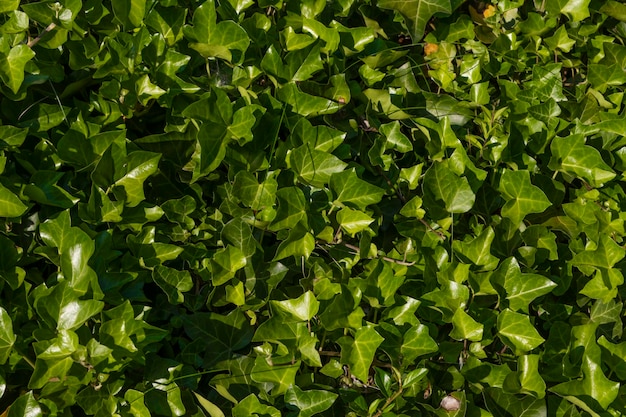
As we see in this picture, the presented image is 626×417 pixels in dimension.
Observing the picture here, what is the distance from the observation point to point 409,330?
5.92 ft

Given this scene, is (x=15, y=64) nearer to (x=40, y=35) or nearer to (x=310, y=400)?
(x=40, y=35)

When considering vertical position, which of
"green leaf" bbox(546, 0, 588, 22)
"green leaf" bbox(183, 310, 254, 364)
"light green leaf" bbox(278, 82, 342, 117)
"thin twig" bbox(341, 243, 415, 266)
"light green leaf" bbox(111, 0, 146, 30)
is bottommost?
"green leaf" bbox(183, 310, 254, 364)

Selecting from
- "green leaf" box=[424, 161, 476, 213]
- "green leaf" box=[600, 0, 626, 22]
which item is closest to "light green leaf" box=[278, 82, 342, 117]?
"green leaf" box=[424, 161, 476, 213]

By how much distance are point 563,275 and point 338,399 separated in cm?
71

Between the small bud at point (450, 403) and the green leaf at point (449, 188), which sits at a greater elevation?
the green leaf at point (449, 188)

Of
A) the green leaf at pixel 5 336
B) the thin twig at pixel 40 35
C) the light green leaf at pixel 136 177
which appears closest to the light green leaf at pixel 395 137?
the light green leaf at pixel 136 177

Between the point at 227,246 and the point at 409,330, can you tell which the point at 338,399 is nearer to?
the point at 409,330

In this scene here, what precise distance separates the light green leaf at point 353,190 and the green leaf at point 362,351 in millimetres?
368

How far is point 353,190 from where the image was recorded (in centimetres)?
199

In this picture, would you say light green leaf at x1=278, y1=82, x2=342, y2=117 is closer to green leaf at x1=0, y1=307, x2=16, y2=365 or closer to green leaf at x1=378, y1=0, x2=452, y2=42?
green leaf at x1=378, y1=0, x2=452, y2=42

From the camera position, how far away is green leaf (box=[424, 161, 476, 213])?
2057mm

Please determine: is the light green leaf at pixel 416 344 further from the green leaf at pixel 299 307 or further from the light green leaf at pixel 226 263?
the light green leaf at pixel 226 263

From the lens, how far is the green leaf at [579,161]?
2143mm

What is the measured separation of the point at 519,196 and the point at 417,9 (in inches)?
27.5
